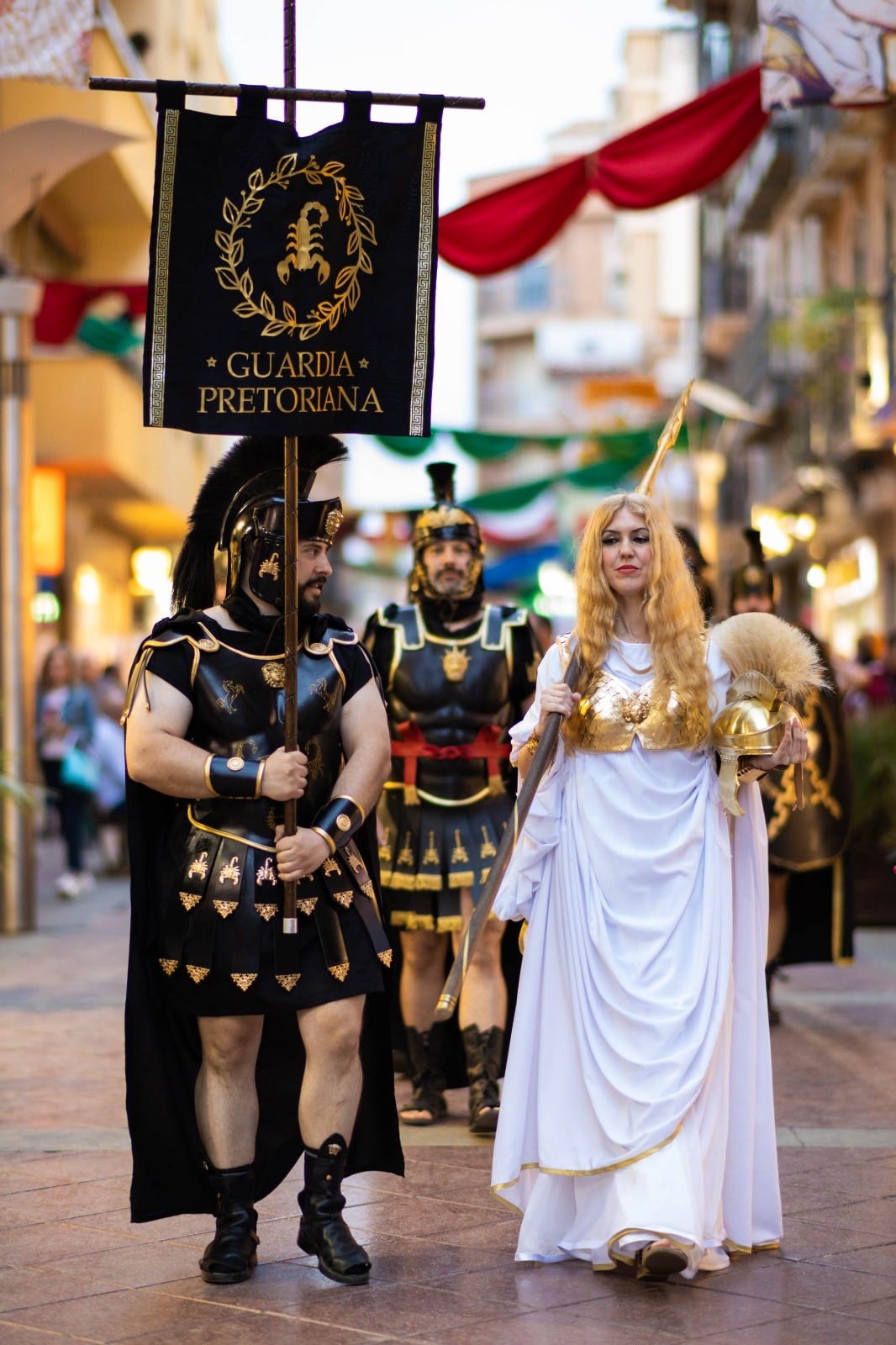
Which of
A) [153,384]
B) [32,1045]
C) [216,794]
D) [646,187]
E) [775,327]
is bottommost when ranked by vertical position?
[32,1045]

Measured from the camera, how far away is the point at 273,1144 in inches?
207

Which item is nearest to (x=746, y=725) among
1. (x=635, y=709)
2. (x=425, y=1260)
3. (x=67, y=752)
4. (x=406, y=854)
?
(x=635, y=709)

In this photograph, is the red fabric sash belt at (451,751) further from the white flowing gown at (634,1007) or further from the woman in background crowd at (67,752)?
the woman in background crowd at (67,752)

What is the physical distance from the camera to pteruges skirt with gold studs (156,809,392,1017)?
4.84 metres

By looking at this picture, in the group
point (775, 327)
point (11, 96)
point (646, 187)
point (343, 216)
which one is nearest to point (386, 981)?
point (343, 216)

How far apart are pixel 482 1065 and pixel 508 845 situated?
2089 millimetres

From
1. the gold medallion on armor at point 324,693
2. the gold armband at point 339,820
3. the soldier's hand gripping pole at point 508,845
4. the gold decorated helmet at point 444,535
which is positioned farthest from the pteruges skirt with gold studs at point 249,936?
the gold decorated helmet at point 444,535

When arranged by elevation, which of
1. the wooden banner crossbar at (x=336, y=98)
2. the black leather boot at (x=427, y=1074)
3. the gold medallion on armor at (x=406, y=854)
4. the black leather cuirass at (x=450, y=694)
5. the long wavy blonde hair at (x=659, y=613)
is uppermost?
the wooden banner crossbar at (x=336, y=98)

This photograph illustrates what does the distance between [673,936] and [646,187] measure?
5.85 metres

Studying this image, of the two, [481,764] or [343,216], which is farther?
[481,764]

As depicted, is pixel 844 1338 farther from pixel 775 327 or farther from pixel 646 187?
pixel 775 327

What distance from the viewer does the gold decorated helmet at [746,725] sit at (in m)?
5.11

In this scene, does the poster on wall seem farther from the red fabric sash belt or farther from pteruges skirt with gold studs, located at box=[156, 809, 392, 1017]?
pteruges skirt with gold studs, located at box=[156, 809, 392, 1017]

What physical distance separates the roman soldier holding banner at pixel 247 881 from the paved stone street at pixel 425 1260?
0.66 ft
